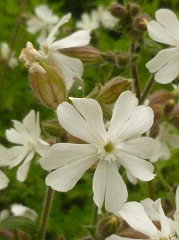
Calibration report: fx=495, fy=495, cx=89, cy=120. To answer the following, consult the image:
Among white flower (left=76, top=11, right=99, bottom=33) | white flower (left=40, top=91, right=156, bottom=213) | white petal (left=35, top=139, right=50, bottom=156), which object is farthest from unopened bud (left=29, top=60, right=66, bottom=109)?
→ white flower (left=76, top=11, right=99, bottom=33)

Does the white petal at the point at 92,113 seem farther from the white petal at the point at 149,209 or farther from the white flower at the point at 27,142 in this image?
the white flower at the point at 27,142

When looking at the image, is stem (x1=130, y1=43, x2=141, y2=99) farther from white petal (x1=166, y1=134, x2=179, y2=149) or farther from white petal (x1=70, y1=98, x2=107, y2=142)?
white petal (x1=70, y1=98, x2=107, y2=142)

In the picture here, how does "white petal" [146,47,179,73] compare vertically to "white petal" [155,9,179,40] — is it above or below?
below

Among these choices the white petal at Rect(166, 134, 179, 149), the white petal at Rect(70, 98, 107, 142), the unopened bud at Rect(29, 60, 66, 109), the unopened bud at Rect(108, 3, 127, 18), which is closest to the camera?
the white petal at Rect(70, 98, 107, 142)

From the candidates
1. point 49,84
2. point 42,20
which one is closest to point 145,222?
point 49,84

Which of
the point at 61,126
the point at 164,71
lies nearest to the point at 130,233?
the point at 61,126

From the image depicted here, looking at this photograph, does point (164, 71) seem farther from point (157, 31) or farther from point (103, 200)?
point (103, 200)

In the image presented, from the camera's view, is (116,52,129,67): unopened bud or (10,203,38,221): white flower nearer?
(116,52,129,67): unopened bud

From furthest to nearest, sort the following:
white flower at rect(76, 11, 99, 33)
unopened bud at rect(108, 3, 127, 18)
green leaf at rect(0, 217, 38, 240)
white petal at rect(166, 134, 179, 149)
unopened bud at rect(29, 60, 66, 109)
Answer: white flower at rect(76, 11, 99, 33) < white petal at rect(166, 134, 179, 149) < unopened bud at rect(108, 3, 127, 18) < green leaf at rect(0, 217, 38, 240) < unopened bud at rect(29, 60, 66, 109)
